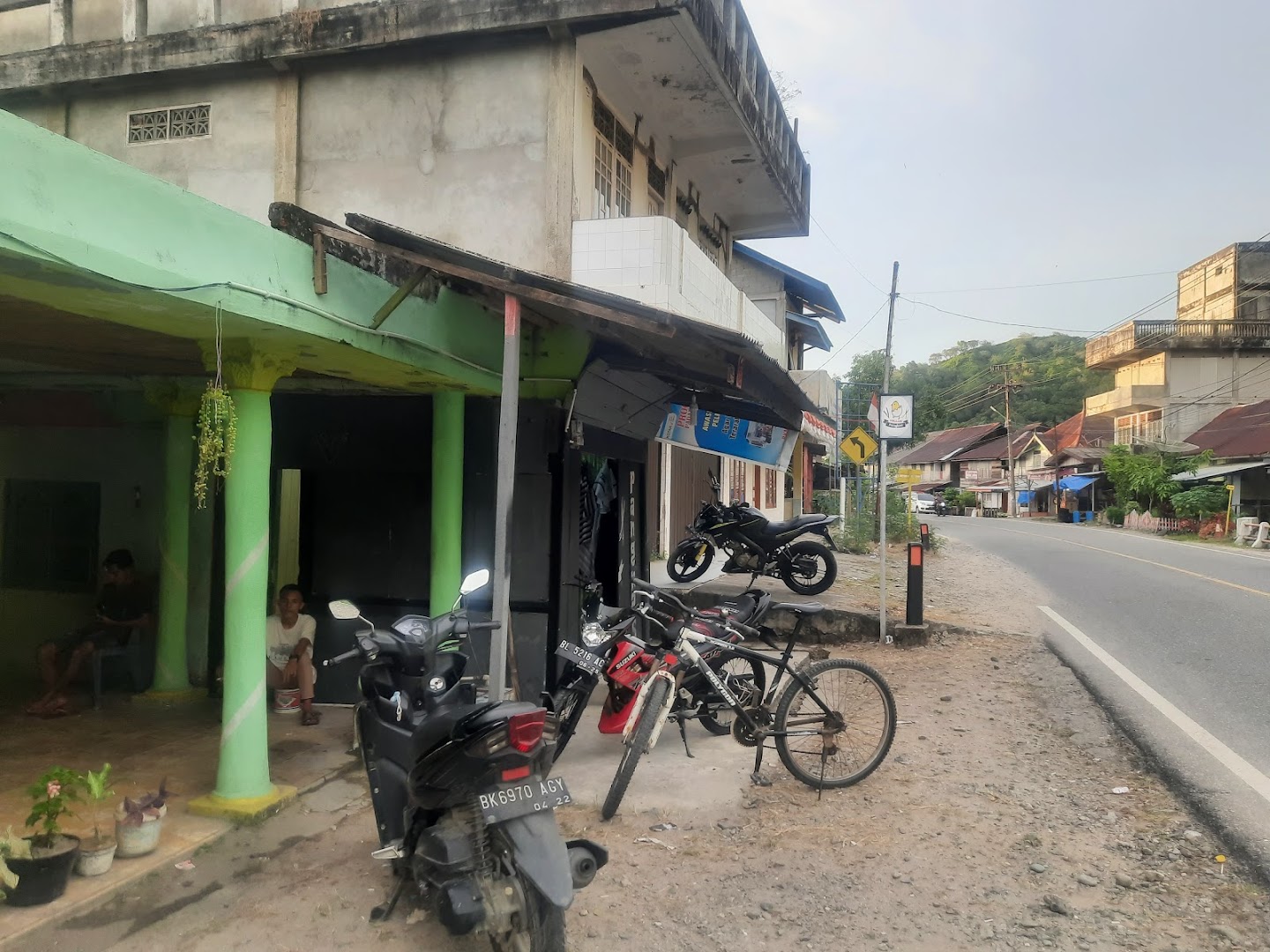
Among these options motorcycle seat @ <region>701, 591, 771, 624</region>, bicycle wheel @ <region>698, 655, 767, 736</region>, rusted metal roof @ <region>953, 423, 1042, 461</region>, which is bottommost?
bicycle wheel @ <region>698, 655, 767, 736</region>

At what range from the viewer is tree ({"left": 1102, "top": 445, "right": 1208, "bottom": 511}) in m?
34.7

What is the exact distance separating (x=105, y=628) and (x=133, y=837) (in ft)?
11.3

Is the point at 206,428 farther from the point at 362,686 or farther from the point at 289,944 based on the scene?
the point at 289,944

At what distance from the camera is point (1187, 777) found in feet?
17.7

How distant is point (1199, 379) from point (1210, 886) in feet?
162

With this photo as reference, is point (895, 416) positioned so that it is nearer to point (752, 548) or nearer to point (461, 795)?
point (752, 548)

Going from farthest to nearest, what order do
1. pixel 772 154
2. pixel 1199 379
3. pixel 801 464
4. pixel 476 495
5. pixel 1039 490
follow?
1. pixel 1039 490
2. pixel 1199 379
3. pixel 801 464
4. pixel 772 154
5. pixel 476 495

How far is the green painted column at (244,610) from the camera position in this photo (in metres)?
4.65

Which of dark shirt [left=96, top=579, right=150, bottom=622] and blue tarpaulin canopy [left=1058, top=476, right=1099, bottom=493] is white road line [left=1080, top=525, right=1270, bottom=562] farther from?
dark shirt [left=96, top=579, right=150, bottom=622]

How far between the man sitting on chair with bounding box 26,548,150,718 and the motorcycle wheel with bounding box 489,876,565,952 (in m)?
5.14

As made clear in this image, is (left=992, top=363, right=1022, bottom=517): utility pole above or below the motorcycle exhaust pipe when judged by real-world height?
above

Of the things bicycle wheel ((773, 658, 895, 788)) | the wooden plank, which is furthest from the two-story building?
bicycle wheel ((773, 658, 895, 788))

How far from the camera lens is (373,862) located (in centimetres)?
420

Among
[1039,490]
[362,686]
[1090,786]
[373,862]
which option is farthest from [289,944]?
[1039,490]
